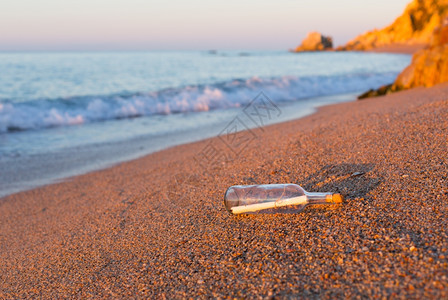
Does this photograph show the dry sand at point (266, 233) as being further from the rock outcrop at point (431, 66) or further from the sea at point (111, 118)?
the rock outcrop at point (431, 66)

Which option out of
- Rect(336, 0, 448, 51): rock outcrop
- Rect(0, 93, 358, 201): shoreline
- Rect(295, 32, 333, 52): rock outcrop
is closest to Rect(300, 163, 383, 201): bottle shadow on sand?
Rect(0, 93, 358, 201): shoreline

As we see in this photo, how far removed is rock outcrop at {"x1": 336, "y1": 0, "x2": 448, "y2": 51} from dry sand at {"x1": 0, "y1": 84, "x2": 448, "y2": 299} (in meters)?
53.9

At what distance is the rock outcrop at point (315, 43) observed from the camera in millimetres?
69250

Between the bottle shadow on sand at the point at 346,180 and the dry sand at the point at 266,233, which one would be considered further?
the bottle shadow on sand at the point at 346,180

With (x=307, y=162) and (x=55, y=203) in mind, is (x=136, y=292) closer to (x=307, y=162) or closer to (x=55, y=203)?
(x=307, y=162)

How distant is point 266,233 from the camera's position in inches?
69.6

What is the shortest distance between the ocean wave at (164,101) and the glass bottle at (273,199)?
7.47 metres

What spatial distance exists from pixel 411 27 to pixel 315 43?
18.3m

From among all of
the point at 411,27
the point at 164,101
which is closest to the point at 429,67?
the point at 164,101

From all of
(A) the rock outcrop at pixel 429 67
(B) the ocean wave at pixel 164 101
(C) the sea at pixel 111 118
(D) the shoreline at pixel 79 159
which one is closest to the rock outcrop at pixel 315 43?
(C) the sea at pixel 111 118

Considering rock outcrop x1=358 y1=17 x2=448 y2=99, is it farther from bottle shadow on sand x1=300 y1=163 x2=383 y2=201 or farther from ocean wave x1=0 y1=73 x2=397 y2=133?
bottle shadow on sand x1=300 y1=163 x2=383 y2=201

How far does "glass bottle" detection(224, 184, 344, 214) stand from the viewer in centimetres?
183

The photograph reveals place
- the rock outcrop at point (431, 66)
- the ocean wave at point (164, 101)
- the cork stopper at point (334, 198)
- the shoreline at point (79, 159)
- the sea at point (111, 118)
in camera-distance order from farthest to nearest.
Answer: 1. the ocean wave at point (164, 101)
2. the rock outcrop at point (431, 66)
3. the sea at point (111, 118)
4. the shoreline at point (79, 159)
5. the cork stopper at point (334, 198)

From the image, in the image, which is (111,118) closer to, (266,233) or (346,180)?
(346,180)
